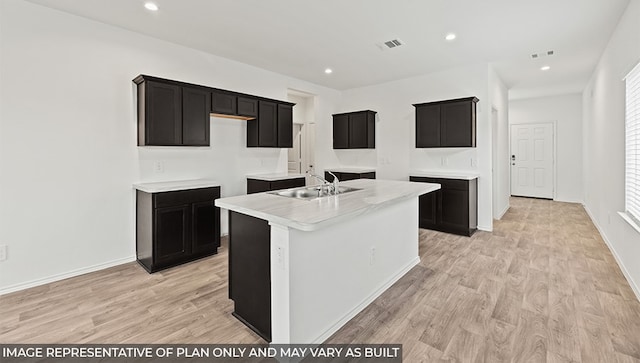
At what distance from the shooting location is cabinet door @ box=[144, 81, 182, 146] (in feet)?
10.7

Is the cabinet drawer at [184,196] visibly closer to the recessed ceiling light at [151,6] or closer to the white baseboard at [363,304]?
the recessed ceiling light at [151,6]

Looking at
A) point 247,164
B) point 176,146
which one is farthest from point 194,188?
point 247,164

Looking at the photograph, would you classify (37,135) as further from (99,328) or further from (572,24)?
(572,24)

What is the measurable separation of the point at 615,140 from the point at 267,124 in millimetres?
4452

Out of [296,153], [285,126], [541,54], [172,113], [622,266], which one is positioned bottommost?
[622,266]

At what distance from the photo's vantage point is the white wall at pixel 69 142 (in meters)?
2.70

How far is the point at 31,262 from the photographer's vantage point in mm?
2818

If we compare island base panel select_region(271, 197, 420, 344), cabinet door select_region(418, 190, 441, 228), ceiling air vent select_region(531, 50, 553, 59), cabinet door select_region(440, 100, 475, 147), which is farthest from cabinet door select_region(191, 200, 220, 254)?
ceiling air vent select_region(531, 50, 553, 59)

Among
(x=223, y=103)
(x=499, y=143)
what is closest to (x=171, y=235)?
(x=223, y=103)

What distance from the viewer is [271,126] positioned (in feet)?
15.3

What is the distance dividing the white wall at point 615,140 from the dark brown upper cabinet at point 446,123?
156 cm

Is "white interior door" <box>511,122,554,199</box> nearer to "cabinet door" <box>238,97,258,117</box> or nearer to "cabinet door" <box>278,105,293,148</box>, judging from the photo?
"cabinet door" <box>278,105,293,148</box>

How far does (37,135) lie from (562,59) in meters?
6.81

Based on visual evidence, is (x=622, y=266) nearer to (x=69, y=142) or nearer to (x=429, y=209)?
(x=429, y=209)
